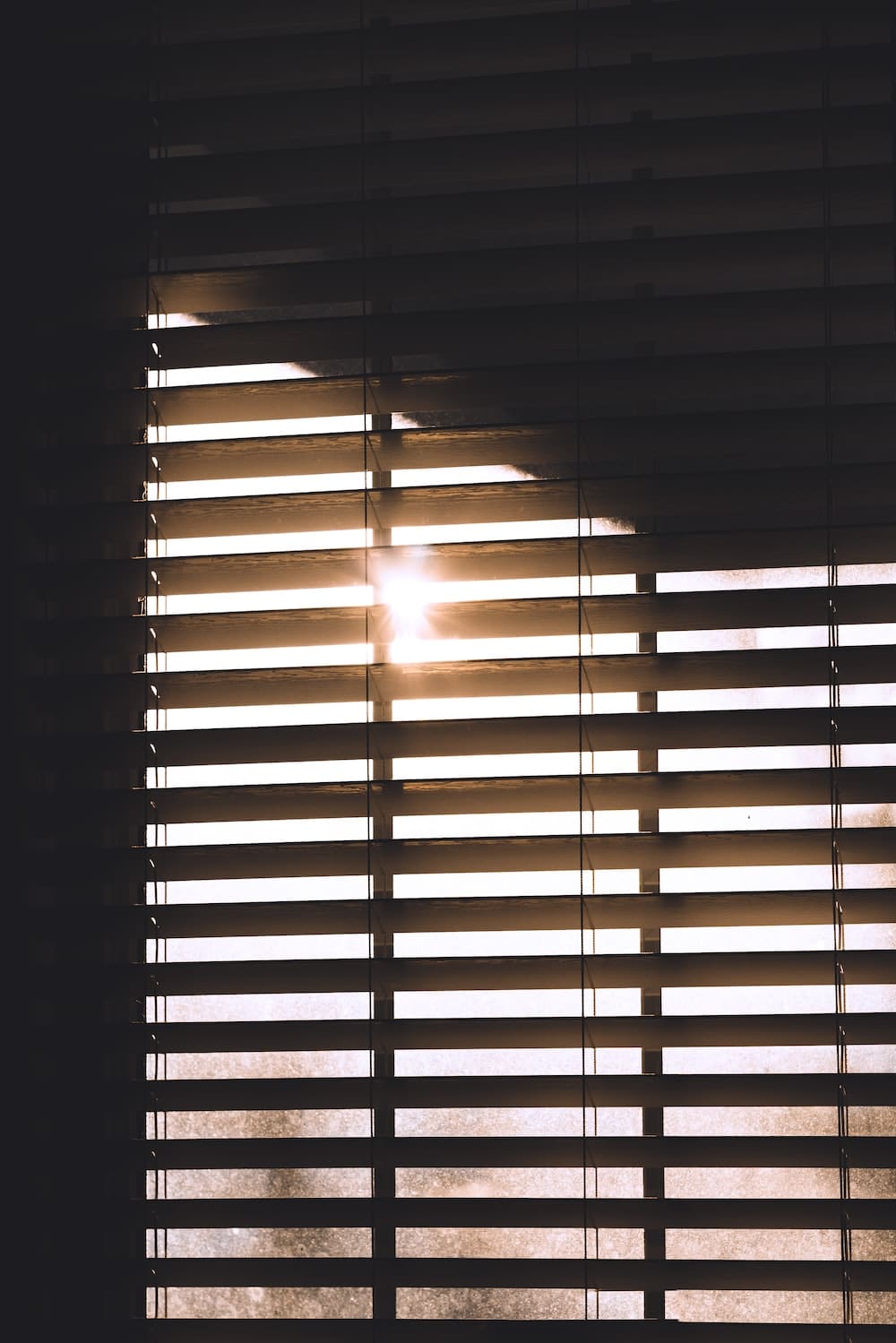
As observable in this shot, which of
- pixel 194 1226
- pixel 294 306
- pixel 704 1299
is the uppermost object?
pixel 294 306

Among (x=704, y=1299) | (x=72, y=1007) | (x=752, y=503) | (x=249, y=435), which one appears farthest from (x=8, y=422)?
(x=704, y=1299)

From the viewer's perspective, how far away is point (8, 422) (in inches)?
46.1

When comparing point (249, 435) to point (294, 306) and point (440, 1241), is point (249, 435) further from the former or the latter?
point (440, 1241)

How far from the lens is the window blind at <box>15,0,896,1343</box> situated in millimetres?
1055

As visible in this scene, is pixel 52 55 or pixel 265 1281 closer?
pixel 265 1281

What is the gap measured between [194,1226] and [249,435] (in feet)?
2.85

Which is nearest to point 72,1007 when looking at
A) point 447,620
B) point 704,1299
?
point 447,620

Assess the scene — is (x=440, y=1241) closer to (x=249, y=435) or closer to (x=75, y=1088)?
(x=75, y=1088)

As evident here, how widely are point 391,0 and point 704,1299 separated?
57.3 inches

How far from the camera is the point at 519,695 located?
3.59ft

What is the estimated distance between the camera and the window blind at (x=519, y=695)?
41.5 inches

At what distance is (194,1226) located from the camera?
107 cm

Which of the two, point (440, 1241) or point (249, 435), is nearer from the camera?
point (440, 1241)

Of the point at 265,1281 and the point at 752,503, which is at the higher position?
the point at 752,503
